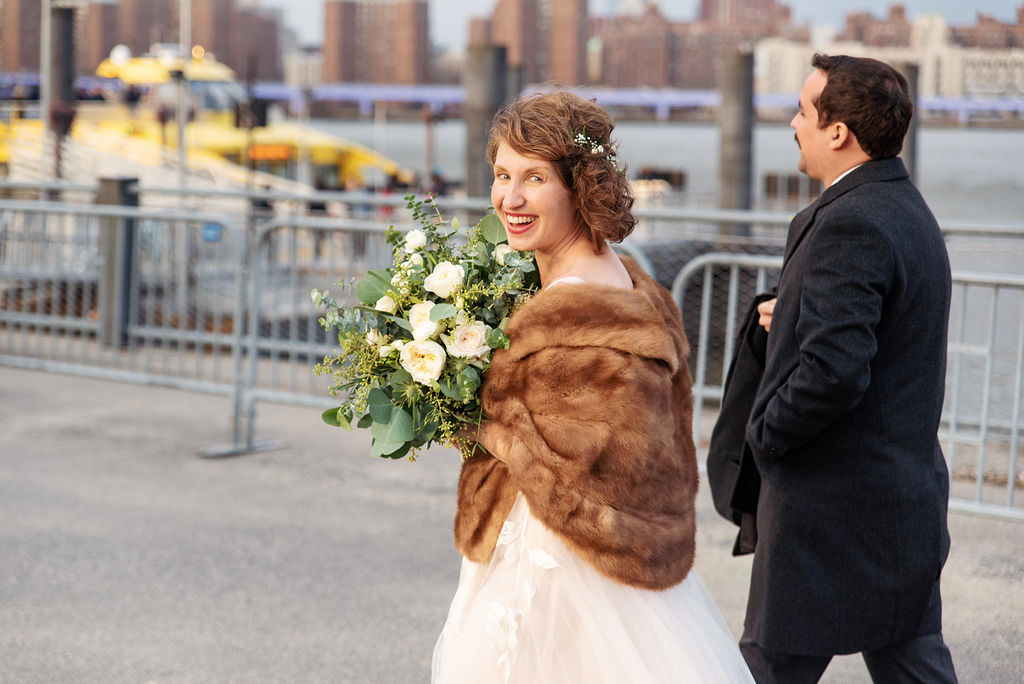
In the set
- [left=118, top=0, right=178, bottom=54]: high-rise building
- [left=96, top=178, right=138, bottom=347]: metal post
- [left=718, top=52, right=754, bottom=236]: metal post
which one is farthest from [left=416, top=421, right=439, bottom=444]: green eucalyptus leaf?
[left=118, top=0, right=178, bottom=54]: high-rise building

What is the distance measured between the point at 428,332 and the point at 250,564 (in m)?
2.83

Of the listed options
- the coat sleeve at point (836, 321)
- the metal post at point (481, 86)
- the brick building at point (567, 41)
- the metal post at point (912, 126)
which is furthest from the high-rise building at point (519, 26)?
the coat sleeve at point (836, 321)

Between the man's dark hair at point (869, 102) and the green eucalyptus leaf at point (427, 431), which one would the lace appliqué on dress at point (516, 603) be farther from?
the man's dark hair at point (869, 102)

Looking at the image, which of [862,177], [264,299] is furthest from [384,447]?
[264,299]

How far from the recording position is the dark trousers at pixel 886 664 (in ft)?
9.60

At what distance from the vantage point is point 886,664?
2984 millimetres

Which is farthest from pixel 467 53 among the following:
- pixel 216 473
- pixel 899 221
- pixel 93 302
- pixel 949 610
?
pixel 899 221

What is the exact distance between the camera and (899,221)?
283 centimetres

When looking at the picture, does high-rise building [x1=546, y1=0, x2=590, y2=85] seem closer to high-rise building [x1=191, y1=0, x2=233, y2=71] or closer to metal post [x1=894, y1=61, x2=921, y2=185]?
high-rise building [x1=191, y1=0, x2=233, y2=71]

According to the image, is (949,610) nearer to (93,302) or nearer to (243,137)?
(93,302)

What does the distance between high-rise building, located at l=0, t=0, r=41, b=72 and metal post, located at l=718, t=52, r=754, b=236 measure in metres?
31.8

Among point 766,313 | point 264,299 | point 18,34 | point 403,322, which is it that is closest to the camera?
point 403,322

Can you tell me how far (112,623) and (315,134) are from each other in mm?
38276

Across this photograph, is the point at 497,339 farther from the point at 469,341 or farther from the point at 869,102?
the point at 869,102
